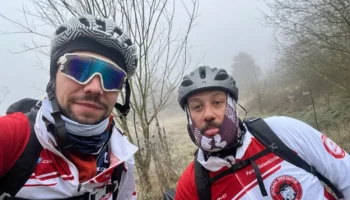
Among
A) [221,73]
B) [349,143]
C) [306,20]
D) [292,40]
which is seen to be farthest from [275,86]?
[221,73]

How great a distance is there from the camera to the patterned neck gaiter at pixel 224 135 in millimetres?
2098

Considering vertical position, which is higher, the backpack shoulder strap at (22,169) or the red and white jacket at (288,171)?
the backpack shoulder strap at (22,169)

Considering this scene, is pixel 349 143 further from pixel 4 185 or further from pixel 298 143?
pixel 4 185

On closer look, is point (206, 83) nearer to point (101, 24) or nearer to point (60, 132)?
point (101, 24)

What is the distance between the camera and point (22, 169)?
4.64ft

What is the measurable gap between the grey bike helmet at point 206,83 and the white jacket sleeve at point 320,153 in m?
0.52

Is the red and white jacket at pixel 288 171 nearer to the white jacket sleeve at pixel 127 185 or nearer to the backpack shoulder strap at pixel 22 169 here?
the white jacket sleeve at pixel 127 185

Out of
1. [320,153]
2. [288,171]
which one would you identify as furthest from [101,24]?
[320,153]

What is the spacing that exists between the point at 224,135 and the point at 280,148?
1.36 feet

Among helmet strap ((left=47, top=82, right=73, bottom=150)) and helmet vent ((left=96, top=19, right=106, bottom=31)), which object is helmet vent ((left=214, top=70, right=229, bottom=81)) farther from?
helmet strap ((left=47, top=82, right=73, bottom=150))

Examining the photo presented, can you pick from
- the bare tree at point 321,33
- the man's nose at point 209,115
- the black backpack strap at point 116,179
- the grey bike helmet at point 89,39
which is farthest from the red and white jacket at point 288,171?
the bare tree at point 321,33

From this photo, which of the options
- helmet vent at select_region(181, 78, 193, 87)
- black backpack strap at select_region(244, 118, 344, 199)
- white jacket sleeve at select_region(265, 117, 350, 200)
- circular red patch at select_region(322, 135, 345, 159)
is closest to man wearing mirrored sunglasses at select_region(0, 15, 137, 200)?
helmet vent at select_region(181, 78, 193, 87)

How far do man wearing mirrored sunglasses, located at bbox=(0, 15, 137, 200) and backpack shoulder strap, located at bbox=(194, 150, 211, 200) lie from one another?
0.52m

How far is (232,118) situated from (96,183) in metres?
1.12
